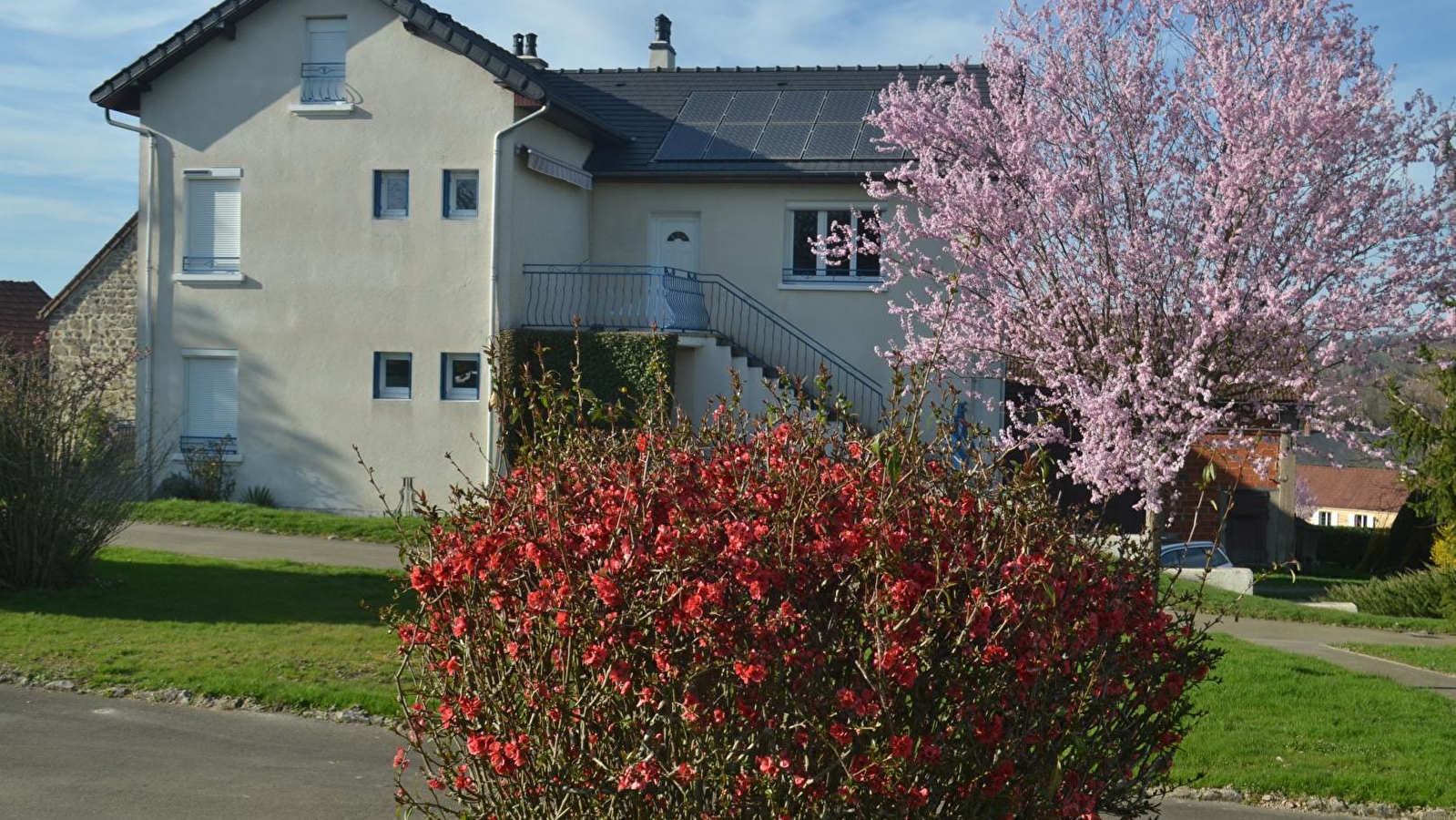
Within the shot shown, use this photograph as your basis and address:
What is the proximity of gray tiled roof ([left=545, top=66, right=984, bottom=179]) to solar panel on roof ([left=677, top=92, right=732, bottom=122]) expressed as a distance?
20 cm

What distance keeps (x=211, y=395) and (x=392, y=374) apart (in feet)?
10.5

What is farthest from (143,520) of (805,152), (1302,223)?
(1302,223)

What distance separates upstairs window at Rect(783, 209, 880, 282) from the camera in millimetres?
Result: 24000

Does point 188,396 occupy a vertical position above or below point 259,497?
above

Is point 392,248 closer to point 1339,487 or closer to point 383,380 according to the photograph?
point 383,380

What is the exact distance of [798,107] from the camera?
2606 cm

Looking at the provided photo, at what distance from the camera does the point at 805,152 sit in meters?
24.4

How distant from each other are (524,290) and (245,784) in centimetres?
1607

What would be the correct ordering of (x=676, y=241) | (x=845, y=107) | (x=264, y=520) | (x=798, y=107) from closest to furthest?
(x=264, y=520) → (x=676, y=241) → (x=845, y=107) → (x=798, y=107)

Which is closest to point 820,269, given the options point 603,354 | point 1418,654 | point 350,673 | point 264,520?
point 603,354

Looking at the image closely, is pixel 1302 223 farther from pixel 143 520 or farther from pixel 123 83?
pixel 123 83

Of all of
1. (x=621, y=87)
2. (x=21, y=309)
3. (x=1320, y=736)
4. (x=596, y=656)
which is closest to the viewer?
(x=596, y=656)

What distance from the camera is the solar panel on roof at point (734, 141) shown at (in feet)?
81.9

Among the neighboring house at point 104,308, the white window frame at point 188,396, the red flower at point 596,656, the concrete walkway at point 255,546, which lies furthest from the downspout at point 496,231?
the red flower at point 596,656
